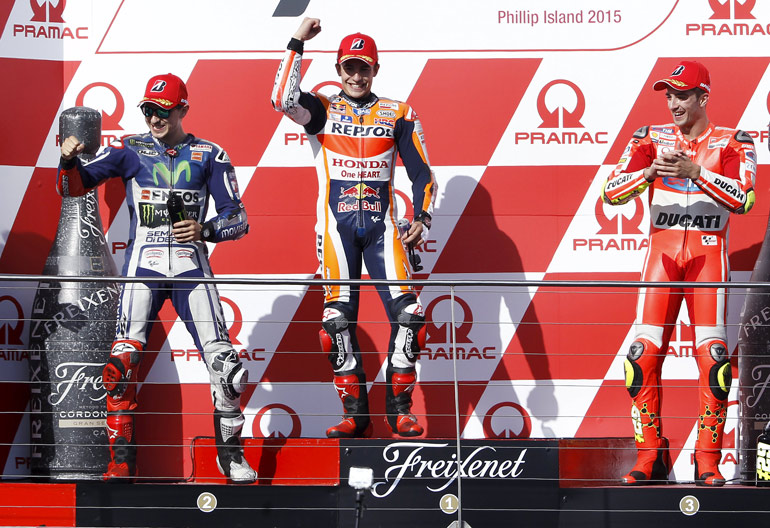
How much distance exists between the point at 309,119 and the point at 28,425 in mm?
1765

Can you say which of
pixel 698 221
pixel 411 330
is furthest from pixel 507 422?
pixel 698 221

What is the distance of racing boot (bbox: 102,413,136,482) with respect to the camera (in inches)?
133

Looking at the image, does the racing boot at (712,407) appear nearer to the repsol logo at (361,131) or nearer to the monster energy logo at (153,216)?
the repsol logo at (361,131)

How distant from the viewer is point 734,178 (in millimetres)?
3570

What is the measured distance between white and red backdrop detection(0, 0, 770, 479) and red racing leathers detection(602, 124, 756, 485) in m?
0.65

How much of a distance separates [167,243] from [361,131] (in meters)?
0.82

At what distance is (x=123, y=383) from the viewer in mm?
3422

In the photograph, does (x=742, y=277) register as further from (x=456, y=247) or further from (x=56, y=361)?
(x=56, y=361)

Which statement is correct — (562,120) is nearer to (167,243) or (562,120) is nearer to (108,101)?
(167,243)

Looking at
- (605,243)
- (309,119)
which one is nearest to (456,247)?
(605,243)

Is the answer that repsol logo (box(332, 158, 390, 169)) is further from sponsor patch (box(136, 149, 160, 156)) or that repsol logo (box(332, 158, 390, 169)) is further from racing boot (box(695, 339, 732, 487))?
racing boot (box(695, 339, 732, 487))

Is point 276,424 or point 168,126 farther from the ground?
point 168,126

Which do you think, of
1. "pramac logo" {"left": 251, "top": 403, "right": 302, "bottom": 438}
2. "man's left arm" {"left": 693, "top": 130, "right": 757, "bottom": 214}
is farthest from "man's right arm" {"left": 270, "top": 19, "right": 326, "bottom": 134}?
"man's left arm" {"left": 693, "top": 130, "right": 757, "bottom": 214}

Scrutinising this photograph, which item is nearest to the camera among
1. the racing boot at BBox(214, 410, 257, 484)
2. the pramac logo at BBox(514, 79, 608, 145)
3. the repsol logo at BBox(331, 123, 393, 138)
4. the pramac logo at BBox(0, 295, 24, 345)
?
the racing boot at BBox(214, 410, 257, 484)
